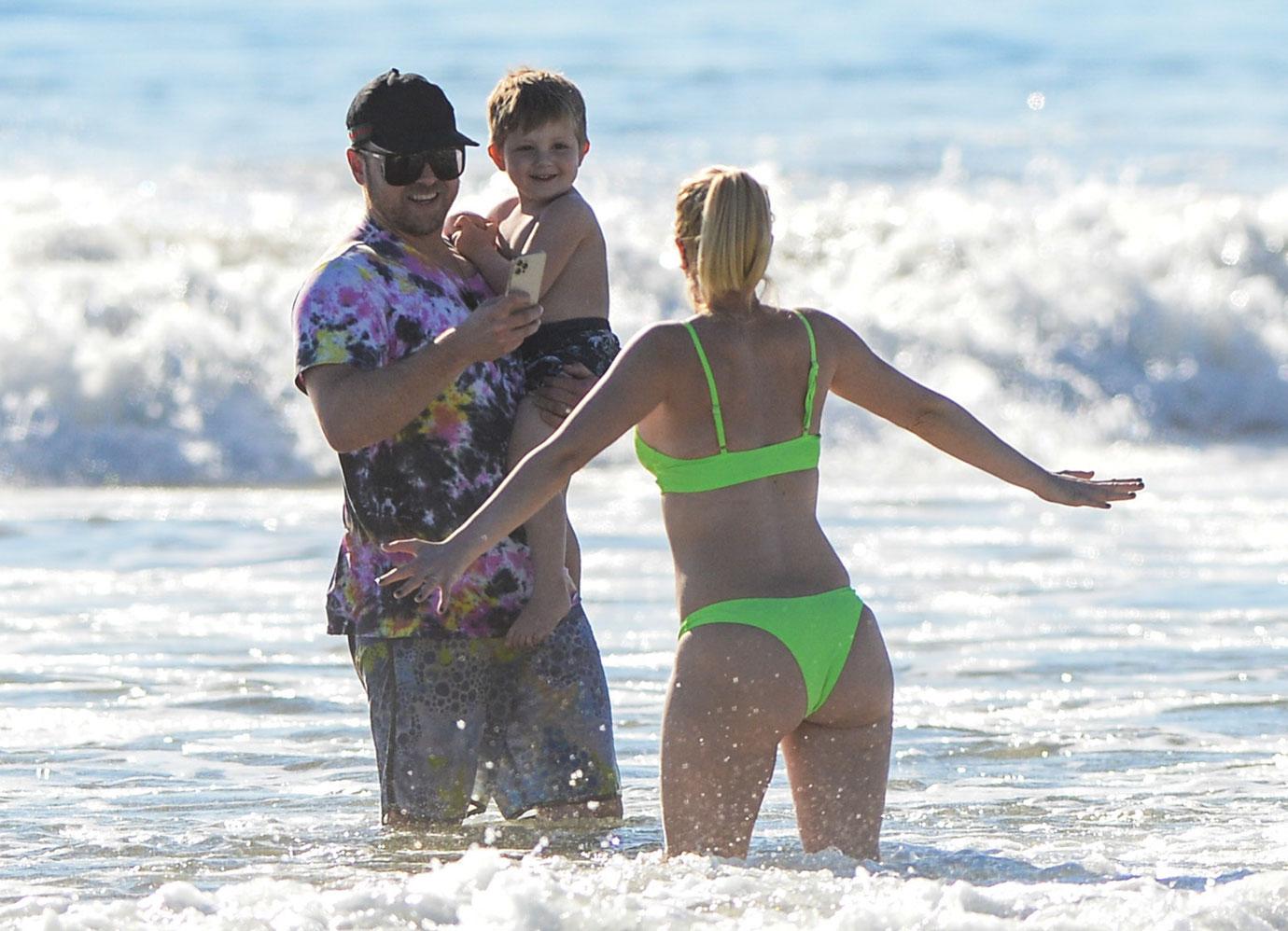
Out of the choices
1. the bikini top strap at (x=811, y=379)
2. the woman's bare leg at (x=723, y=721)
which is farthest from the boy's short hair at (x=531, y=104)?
the woman's bare leg at (x=723, y=721)

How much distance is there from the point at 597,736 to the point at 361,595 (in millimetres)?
648

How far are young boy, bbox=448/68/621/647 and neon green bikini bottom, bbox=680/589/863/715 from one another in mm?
579

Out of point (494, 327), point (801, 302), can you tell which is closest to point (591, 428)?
point (494, 327)

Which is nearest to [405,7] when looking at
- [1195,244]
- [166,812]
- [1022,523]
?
[1195,244]

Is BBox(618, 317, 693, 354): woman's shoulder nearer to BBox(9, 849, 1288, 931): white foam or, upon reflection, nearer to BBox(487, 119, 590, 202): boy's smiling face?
BBox(487, 119, 590, 202): boy's smiling face

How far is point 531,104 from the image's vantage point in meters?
4.56

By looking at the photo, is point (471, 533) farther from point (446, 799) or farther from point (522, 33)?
point (522, 33)

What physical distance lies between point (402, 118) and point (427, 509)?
864mm

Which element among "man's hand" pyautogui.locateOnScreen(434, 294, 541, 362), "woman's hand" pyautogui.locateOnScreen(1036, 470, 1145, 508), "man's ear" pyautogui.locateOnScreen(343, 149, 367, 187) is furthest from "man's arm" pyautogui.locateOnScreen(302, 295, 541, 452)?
"woman's hand" pyautogui.locateOnScreen(1036, 470, 1145, 508)

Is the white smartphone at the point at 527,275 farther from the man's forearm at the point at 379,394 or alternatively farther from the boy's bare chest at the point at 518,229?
the boy's bare chest at the point at 518,229

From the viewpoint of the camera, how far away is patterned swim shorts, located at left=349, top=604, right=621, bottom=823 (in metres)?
4.48

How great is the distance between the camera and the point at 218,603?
26.1 feet

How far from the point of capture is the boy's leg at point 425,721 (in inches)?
176

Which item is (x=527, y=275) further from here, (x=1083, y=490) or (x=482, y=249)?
(x=1083, y=490)
